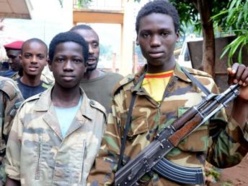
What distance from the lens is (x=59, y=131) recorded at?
2.39 metres

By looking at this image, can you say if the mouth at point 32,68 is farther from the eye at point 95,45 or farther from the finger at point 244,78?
the finger at point 244,78

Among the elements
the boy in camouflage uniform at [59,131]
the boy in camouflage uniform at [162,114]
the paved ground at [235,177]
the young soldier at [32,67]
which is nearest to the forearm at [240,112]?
the boy in camouflage uniform at [162,114]

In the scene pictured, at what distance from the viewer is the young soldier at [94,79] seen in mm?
3184

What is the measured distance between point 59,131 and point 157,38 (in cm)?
74

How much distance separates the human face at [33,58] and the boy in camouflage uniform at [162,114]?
1.80m

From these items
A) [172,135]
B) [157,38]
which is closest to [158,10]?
[157,38]

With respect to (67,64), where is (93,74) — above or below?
below

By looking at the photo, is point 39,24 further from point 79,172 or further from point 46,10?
point 79,172

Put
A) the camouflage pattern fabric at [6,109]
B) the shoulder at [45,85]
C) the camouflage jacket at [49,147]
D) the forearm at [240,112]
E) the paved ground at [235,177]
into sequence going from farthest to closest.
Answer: the paved ground at [235,177], the shoulder at [45,85], the camouflage pattern fabric at [6,109], the camouflage jacket at [49,147], the forearm at [240,112]

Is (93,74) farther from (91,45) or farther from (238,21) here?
(238,21)

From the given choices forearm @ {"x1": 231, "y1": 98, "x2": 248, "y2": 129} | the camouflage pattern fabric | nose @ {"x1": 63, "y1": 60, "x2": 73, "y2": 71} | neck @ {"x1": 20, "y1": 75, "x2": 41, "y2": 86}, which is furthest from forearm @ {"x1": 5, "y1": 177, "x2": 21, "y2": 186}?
neck @ {"x1": 20, "y1": 75, "x2": 41, "y2": 86}

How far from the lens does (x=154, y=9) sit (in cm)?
216

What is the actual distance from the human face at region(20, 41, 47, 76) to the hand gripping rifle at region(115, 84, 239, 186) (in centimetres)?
199

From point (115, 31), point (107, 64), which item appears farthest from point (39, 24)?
point (107, 64)
